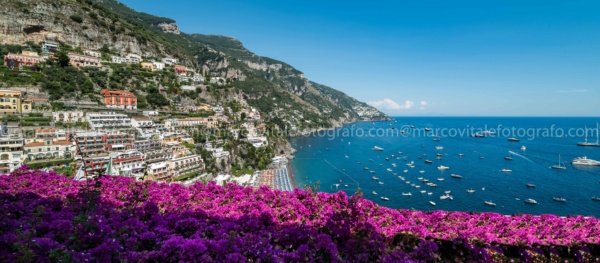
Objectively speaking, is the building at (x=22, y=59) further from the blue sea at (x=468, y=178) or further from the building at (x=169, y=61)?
the blue sea at (x=468, y=178)

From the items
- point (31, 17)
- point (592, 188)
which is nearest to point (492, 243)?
point (592, 188)

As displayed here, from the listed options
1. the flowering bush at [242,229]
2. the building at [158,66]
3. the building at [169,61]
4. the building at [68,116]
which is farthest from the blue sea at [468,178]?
the building at [169,61]

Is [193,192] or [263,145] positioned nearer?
[193,192]

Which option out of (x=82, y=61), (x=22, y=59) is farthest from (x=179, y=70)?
(x=22, y=59)

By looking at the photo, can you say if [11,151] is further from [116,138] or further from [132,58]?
[132,58]

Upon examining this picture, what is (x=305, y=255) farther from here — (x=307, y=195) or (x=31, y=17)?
(x=31, y=17)
